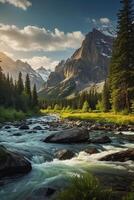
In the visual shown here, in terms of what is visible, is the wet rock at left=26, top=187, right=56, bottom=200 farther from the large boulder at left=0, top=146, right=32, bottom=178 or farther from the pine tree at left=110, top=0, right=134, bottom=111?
the pine tree at left=110, top=0, right=134, bottom=111

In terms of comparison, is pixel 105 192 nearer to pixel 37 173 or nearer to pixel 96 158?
pixel 37 173

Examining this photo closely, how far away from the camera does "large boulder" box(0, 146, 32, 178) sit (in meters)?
14.0

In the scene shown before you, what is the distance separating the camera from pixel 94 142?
26.1 m

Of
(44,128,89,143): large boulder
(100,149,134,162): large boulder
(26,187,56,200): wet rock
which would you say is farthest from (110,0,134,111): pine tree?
(26,187,56,200): wet rock

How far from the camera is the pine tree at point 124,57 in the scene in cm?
4856

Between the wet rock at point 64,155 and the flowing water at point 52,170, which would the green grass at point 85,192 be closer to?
the flowing water at point 52,170

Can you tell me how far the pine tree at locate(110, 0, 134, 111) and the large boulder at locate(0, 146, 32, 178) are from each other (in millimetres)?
34857

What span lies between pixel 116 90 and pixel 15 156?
123ft

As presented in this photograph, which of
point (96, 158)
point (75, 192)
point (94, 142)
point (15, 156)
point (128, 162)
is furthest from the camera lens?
point (94, 142)

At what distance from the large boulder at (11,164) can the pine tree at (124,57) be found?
34.9 metres

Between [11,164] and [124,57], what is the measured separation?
3857 cm

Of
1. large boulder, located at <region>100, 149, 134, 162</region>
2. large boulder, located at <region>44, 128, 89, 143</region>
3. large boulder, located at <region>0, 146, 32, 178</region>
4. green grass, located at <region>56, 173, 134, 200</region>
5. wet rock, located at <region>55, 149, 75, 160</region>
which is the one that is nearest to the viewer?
green grass, located at <region>56, 173, 134, 200</region>

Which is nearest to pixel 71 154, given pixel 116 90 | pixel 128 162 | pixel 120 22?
pixel 128 162

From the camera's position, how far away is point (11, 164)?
1423 cm
